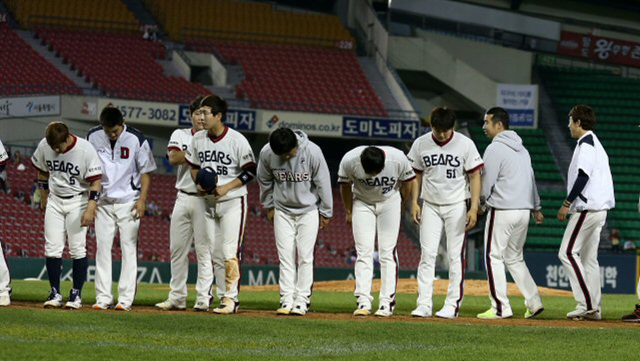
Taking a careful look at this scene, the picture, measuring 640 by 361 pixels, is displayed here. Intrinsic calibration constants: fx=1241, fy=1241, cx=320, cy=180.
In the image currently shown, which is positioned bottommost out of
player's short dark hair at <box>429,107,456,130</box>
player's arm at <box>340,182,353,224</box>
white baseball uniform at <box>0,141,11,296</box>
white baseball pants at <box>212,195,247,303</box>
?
white baseball uniform at <box>0,141,11,296</box>

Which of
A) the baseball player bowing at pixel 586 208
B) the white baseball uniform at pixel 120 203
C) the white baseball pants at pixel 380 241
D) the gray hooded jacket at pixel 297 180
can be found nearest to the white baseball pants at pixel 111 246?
the white baseball uniform at pixel 120 203

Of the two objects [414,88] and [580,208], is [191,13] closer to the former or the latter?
[414,88]

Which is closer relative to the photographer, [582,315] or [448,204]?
[448,204]

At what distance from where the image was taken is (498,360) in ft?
29.1

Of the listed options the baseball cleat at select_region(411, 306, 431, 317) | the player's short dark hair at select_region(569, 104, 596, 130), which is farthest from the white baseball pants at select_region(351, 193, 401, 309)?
the player's short dark hair at select_region(569, 104, 596, 130)

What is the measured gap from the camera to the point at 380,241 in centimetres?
1232

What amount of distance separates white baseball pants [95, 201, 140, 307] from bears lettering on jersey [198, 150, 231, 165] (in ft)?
2.87

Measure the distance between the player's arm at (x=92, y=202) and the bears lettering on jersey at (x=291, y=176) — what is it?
1693 mm

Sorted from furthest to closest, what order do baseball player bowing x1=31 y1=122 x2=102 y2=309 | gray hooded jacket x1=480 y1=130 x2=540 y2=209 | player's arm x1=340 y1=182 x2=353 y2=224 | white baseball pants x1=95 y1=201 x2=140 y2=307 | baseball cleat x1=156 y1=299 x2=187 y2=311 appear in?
baseball cleat x1=156 y1=299 x2=187 y2=311
gray hooded jacket x1=480 y1=130 x2=540 y2=209
player's arm x1=340 y1=182 x2=353 y2=224
white baseball pants x1=95 y1=201 x2=140 y2=307
baseball player bowing x1=31 y1=122 x2=102 y2=309

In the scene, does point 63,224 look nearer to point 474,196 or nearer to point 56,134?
point 56,134

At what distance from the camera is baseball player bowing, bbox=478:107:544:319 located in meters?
12.4

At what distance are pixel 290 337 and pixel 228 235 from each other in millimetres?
2157

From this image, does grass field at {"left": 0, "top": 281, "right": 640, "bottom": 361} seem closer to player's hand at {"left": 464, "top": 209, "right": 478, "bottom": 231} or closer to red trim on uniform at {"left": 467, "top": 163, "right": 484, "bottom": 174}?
player's hand at {"left": 464, "top": 209, "right": 478, "bottom": 231}

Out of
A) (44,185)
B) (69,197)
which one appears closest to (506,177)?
(69,197)
